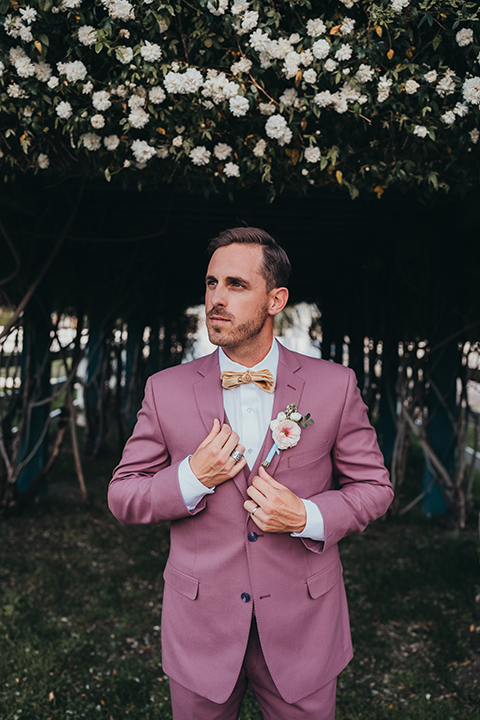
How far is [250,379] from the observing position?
164 centimetres

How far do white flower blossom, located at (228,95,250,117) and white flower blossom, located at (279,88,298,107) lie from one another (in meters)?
0.17

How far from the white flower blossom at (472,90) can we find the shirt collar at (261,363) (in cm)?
136

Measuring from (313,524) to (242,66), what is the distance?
6.06 ft

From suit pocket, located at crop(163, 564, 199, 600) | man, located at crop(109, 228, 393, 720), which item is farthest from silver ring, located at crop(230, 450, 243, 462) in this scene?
suit pocket, located at crop(163, 564, 199, 600)

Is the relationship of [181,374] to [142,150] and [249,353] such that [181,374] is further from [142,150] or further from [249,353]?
[142,150]

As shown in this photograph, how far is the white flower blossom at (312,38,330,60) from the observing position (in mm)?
2055

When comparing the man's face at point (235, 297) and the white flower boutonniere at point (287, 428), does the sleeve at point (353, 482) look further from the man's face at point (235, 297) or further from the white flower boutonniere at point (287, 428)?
the man's face at point (235, 297)

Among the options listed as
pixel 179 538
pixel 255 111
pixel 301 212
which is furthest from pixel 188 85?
pixel 301 212

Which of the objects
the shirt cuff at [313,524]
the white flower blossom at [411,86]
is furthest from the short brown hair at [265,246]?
the white flower blossom at [411,86]

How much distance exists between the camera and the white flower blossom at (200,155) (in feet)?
7.80

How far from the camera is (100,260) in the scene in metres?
6.09

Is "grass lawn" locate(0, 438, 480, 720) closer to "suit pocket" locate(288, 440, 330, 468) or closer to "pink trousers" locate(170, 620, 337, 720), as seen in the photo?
"pink trousers" locate(170, 620, 337, 720)

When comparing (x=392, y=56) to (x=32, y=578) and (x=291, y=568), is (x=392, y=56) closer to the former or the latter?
(x=291, y=568)

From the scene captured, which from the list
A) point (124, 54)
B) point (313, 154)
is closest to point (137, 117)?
point (124, 54)
